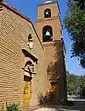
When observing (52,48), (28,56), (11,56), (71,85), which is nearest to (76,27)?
(52,48)

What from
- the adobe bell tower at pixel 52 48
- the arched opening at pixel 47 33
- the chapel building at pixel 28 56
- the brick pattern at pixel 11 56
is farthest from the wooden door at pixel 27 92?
the arched opening at pixel 47 33

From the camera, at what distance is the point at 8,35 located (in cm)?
1102

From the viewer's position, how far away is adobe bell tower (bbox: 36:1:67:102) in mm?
21453

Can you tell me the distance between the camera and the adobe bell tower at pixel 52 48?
2145 cm

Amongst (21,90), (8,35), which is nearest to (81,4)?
(8,35)

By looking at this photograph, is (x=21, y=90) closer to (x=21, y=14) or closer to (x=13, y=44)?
(x=13, y=44)

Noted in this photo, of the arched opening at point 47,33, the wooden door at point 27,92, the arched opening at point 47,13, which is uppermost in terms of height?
the arched opening at point 47,13

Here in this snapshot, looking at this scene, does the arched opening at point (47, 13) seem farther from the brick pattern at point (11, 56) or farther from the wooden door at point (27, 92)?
the wooden door at point (27, 92)

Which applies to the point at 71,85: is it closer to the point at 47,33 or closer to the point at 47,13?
the point at 47,13

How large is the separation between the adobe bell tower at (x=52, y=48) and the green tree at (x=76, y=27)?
5.95 ft

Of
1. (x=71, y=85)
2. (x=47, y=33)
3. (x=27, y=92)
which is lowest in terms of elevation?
(x=27, y=92)

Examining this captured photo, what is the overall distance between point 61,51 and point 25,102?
366 inches

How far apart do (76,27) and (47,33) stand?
180 inches

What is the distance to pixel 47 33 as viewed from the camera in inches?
888
